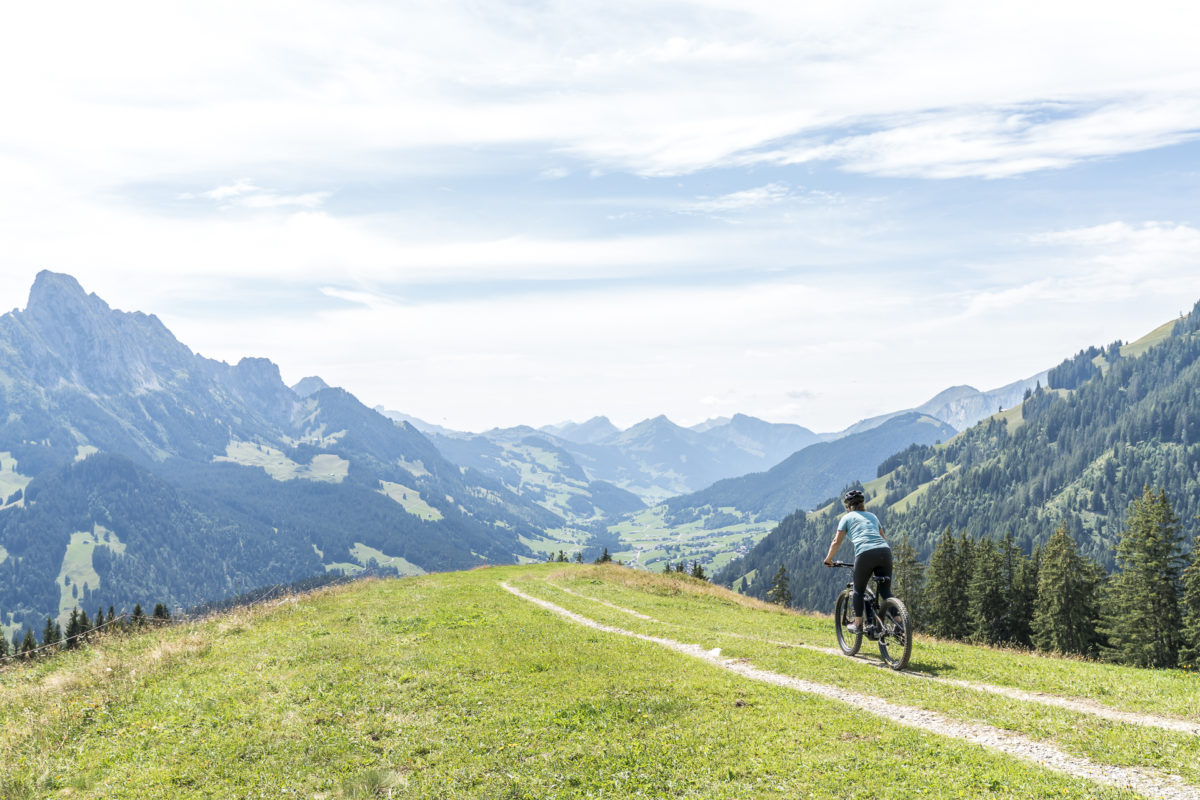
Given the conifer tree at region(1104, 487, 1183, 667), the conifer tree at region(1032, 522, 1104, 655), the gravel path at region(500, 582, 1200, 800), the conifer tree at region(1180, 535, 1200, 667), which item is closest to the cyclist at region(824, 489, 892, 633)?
the gravel path at region(500, 582, 1200, 800)

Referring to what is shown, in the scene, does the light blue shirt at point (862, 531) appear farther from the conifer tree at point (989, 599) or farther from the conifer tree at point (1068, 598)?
the conifer tree at point (989, 599)

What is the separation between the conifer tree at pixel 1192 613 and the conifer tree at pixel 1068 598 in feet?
34.2

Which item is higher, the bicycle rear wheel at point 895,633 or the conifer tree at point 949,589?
the bicycle rear wheel at point 895,633

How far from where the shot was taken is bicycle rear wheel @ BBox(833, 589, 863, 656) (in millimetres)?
19406

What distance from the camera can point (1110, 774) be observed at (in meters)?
9.85

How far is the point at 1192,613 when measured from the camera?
55.2m

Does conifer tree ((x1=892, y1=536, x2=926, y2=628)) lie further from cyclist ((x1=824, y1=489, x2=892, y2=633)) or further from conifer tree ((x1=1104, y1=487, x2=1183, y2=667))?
cyclist ((x1=824, y1=489, x2=892, y2=633))

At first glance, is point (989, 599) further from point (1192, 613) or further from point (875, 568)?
point (875, 568)

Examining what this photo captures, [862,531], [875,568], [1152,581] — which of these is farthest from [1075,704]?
[1152,581]

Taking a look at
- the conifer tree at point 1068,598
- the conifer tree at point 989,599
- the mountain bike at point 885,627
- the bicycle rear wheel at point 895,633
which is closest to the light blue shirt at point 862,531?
the mountain bike at point 885,627

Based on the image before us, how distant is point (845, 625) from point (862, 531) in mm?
3682

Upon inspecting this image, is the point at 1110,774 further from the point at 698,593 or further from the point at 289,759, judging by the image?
the point at 698,593

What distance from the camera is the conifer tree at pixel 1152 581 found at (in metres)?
57.4

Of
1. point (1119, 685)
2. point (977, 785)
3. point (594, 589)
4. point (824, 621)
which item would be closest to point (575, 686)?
point (977, 785)
